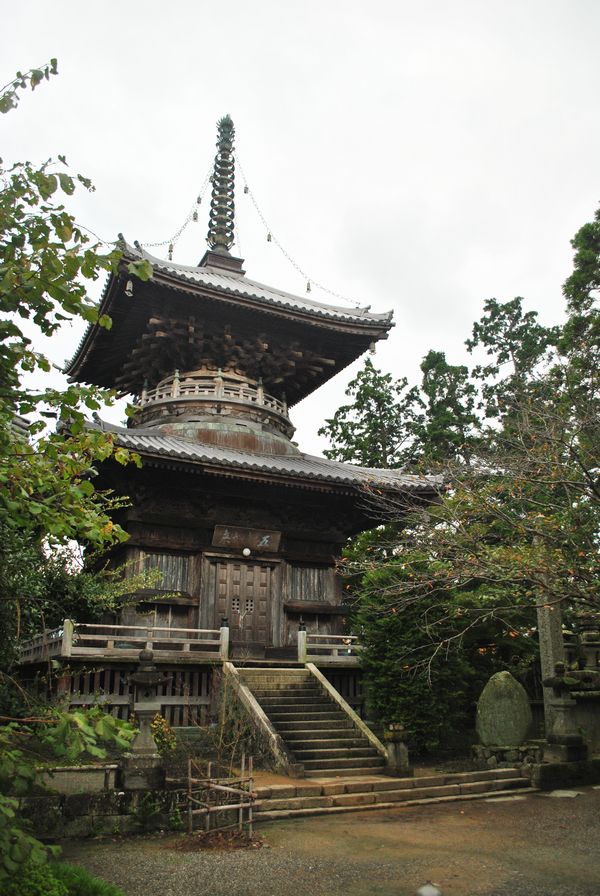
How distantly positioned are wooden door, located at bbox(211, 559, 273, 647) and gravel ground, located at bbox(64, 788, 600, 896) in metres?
7.15

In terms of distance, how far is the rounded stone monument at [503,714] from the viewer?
44.5 feet

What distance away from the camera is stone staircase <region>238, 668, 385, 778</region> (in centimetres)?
1222

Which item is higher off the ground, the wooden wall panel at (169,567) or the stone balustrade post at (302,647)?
the wooden wall panel at (169,567)

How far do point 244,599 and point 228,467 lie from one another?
138 inches

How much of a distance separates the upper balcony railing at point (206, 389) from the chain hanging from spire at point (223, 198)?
7.01 m

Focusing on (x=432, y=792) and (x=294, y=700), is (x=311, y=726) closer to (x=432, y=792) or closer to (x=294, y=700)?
(x=294, y=700)

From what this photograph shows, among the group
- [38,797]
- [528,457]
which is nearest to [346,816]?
[38,797]

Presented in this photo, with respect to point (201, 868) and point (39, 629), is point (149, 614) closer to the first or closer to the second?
point (39, 629)

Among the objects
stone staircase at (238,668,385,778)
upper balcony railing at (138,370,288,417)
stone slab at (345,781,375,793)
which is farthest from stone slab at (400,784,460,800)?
upper balcony railing at (138,370,288,417)

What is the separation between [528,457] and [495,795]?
18.2 feet

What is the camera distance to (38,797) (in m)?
8.09

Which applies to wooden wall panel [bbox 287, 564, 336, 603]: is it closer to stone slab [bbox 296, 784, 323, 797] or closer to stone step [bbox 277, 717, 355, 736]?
stone step [bbox 277, 717, 355, 736]

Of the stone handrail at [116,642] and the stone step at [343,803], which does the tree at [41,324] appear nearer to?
the stone step at [343,803]

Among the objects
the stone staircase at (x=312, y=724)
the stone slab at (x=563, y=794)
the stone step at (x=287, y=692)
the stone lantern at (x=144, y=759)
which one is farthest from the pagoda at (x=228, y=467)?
the stone slab at (x=563, y=794)
